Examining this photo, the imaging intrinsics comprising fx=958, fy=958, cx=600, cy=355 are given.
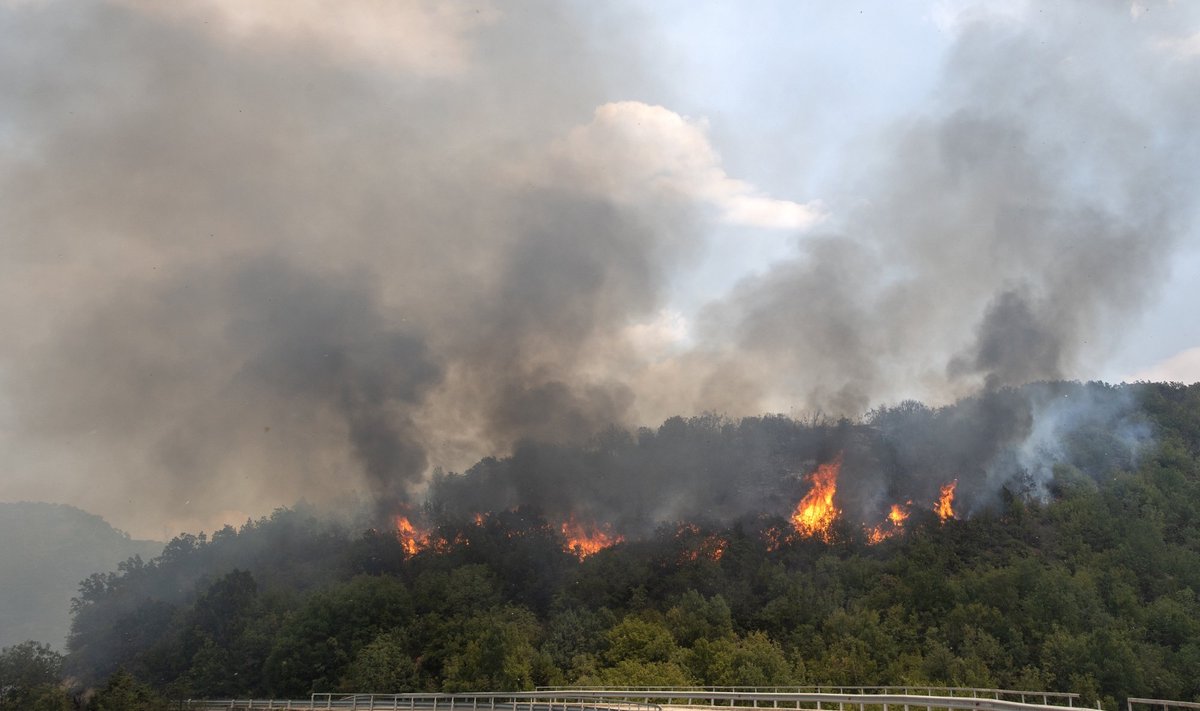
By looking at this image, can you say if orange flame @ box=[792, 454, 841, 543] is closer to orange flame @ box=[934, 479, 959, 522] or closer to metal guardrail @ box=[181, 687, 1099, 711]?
orange flame @ box=[934, 479, 959, 522]

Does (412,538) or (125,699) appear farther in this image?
(412,538)

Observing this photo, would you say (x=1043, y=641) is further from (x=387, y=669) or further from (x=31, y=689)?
(x=31, y=689)

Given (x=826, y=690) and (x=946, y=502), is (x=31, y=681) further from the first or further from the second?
(x=946, y=502)

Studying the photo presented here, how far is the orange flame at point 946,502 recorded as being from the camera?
6403 inches

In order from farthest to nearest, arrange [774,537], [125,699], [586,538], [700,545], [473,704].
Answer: [586,538], [774,537], [700,545], [125,699], [473,704]

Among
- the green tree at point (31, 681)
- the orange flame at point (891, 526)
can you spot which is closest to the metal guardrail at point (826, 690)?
the green tree at point (31, 681)

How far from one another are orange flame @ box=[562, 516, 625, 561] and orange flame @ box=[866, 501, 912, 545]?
48.4 meters

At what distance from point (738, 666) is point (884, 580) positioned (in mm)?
46074

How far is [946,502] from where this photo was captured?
542ft

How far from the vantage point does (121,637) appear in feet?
510

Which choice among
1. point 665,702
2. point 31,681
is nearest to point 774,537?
point 31,681

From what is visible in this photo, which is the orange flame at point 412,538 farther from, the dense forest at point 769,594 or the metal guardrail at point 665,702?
the metal guardrail at point 665,702

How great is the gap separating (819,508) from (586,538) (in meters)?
46.1

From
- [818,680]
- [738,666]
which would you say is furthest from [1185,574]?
[738,666]
